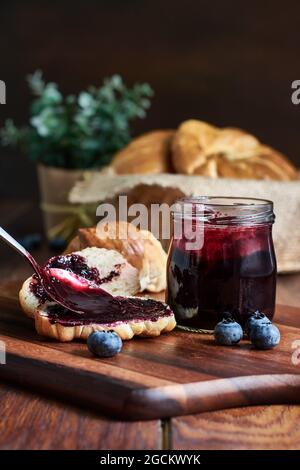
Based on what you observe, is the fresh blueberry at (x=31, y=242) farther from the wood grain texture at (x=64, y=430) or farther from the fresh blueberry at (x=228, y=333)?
the wood grain texture at (x=64, y=430)

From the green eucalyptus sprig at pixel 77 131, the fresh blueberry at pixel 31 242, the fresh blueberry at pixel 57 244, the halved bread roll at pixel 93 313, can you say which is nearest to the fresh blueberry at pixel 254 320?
the halved bread roll at pixel 93 313

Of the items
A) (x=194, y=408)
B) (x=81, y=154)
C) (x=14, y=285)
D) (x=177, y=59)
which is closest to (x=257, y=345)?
(x=194, y=408)

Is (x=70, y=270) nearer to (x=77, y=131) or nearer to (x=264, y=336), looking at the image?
(x=264, y=336)

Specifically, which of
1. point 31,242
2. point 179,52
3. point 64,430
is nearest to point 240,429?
point 64,430

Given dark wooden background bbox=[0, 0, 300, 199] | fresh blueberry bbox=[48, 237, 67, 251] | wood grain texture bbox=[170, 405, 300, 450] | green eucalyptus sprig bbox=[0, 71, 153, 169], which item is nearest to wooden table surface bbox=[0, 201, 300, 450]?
wood grain texture bbox=[170, 405, 300, 450]

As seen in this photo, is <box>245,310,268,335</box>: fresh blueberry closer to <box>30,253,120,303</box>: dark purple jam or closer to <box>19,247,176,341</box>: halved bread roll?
<box>19,247,176,341</box>: halved bread roll
